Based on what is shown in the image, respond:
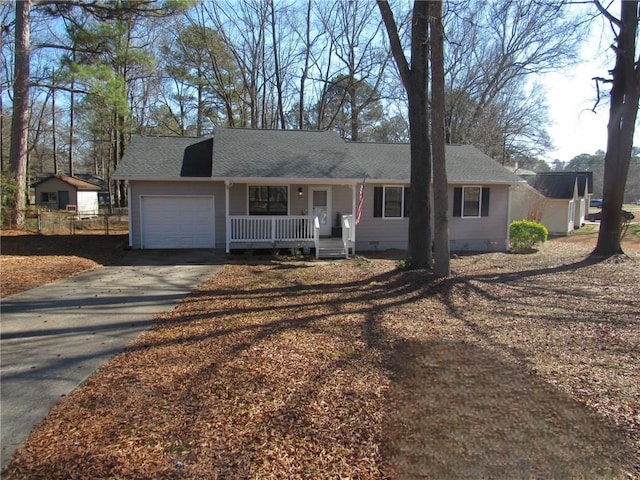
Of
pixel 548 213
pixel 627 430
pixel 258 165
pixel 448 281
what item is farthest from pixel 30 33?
pixel 548 213

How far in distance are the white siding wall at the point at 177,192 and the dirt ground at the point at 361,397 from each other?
792 centimetres

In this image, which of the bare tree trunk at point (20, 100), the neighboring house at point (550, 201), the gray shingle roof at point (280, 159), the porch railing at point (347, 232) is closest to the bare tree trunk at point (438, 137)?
the porch railing at point (347, 232)

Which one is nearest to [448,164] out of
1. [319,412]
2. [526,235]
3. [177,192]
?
[526,235]

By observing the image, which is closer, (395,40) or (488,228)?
(395,40)

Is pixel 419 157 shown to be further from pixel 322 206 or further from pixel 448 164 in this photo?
pixel 448 164

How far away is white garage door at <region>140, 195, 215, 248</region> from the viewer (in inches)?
564

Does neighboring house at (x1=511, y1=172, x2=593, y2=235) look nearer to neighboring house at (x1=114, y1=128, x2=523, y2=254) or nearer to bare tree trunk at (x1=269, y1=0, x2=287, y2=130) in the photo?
neighboring house at (x1=114, y1=128, x2=523, y2=254)

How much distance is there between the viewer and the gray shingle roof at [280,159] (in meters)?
13.7

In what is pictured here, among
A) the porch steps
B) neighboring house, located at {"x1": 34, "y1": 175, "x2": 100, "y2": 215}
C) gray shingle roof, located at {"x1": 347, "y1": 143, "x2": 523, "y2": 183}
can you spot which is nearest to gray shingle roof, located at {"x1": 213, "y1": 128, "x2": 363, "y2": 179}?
gray shingle roof, located at {"x1": 347, "y1": 143, "x2": 523, "y2": 183}

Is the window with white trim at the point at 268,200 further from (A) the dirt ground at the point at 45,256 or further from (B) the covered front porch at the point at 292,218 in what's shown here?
(A) the dirt ground at the point at 45,256

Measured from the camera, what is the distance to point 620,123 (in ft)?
40.0

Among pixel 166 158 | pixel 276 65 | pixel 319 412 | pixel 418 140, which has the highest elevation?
pixel 276 65

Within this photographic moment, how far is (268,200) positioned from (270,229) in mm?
1747

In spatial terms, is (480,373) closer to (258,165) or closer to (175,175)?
(258,165)
